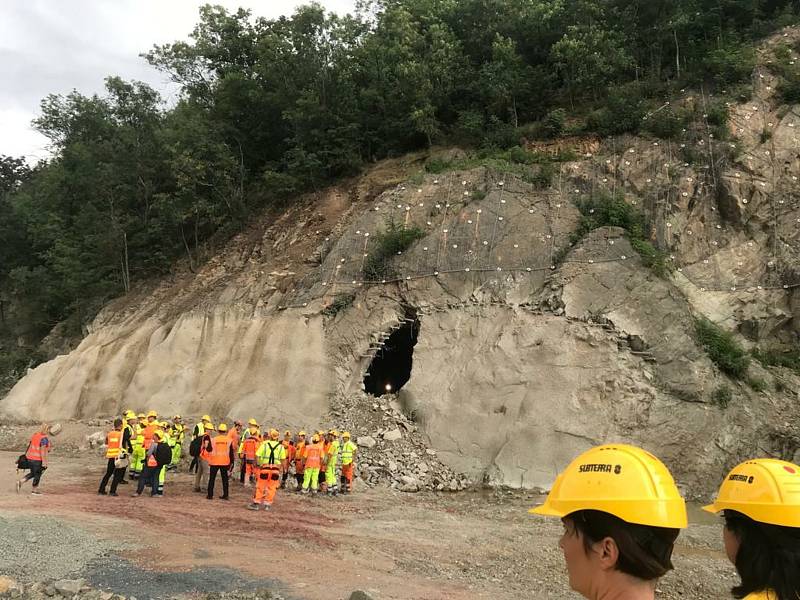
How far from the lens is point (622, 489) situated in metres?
2.09

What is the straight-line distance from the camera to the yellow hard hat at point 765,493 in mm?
2643

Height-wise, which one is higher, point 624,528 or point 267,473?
point 624,528

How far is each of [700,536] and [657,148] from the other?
15.8 metres

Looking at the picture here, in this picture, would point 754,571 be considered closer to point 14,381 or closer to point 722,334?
point 722,334

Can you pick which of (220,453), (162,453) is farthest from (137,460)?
(220,453)

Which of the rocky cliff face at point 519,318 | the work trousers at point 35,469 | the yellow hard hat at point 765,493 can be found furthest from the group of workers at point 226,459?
the yellow hard hat at point 765,493

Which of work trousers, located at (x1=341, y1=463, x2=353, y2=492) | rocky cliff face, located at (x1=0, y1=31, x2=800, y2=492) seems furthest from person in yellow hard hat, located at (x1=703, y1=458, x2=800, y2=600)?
rocky cliff face, located at (x1=0, y1=31, x2=800, y2=492)

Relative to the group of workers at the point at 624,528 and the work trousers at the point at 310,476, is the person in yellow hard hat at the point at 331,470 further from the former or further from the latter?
the group of workers at the point at 624,528

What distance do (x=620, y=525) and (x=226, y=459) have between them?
12697mm

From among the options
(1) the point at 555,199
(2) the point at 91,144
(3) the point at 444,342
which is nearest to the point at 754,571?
(3) the point at 444,342

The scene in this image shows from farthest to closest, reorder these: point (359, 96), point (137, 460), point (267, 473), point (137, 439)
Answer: point (359, 96)
point (137, 460)
point (137, 439)
point (267, 473)

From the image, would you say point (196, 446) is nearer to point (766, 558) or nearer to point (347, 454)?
point (347, 454)

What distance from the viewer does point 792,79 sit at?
24.0 metres

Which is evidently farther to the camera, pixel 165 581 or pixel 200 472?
pixel 200 472
